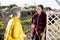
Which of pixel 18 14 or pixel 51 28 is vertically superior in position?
pixel 18 14

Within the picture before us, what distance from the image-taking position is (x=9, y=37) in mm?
5031

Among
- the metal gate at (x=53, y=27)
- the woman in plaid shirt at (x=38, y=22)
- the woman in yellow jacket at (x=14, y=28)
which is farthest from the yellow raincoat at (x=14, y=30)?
the metal gate at (x=53, y=27)

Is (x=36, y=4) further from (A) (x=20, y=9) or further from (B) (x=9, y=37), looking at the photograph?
(B) (x=9, y=37)

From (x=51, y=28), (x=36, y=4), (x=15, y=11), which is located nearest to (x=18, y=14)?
(x=15, y=11)

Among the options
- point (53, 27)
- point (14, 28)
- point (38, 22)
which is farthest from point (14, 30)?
point (53, 27)

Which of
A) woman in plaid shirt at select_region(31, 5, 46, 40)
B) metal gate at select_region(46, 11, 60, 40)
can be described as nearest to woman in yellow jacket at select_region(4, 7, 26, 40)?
woman in plaid shirt at select_region(31, 5, 46, 40)

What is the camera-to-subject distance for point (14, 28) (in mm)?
4988

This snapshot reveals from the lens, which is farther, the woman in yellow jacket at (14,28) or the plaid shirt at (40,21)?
the plaid shirt at (40,21)

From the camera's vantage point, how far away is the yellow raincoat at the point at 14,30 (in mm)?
4963

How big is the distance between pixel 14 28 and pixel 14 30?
4 centimetres

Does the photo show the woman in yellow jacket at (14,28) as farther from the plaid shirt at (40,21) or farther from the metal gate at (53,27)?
the metal gate at (53,27)

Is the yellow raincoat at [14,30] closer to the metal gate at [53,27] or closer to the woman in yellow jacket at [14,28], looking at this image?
the woman in yellow jacket at [14,28]

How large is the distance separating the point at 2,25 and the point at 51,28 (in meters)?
1.01

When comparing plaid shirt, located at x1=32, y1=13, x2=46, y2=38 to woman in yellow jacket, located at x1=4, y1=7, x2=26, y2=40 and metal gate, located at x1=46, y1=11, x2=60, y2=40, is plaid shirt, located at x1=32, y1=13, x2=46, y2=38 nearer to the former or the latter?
metal gate, located at x1=46, y1=11, x2=60, y2=40
